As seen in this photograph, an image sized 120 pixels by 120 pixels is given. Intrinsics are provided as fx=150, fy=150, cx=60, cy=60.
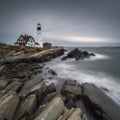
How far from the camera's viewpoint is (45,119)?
14.9ft

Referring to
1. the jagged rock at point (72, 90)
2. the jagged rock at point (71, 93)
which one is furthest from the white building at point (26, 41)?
the jagged rock at point (72, 90)

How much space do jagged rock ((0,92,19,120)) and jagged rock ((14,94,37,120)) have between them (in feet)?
0.62

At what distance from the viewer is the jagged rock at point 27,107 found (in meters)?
5.26

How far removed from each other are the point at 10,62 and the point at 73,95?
512 inches

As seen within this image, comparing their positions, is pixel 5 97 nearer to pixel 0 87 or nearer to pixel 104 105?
pixel 0 87

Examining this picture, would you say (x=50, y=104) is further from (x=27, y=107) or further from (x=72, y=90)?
(x=72, y=90)

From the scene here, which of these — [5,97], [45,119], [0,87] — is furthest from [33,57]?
[45,119]

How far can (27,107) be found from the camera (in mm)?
5586

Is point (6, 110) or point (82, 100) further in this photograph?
point (82, 100)

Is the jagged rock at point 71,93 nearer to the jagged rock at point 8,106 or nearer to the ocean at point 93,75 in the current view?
the ocean at point 93,75

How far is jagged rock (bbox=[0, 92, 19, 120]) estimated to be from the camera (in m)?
4.87

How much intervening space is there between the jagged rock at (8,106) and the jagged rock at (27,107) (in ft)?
0.62

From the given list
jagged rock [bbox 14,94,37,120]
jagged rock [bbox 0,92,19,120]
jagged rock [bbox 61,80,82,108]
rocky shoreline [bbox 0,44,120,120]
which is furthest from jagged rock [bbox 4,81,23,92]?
jagged rock [bbox 61,80,82,108]

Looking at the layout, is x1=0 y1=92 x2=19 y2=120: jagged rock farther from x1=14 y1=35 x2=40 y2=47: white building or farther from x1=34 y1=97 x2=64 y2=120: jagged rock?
x1=14 y1=35 x2=40 y2=47: white building
